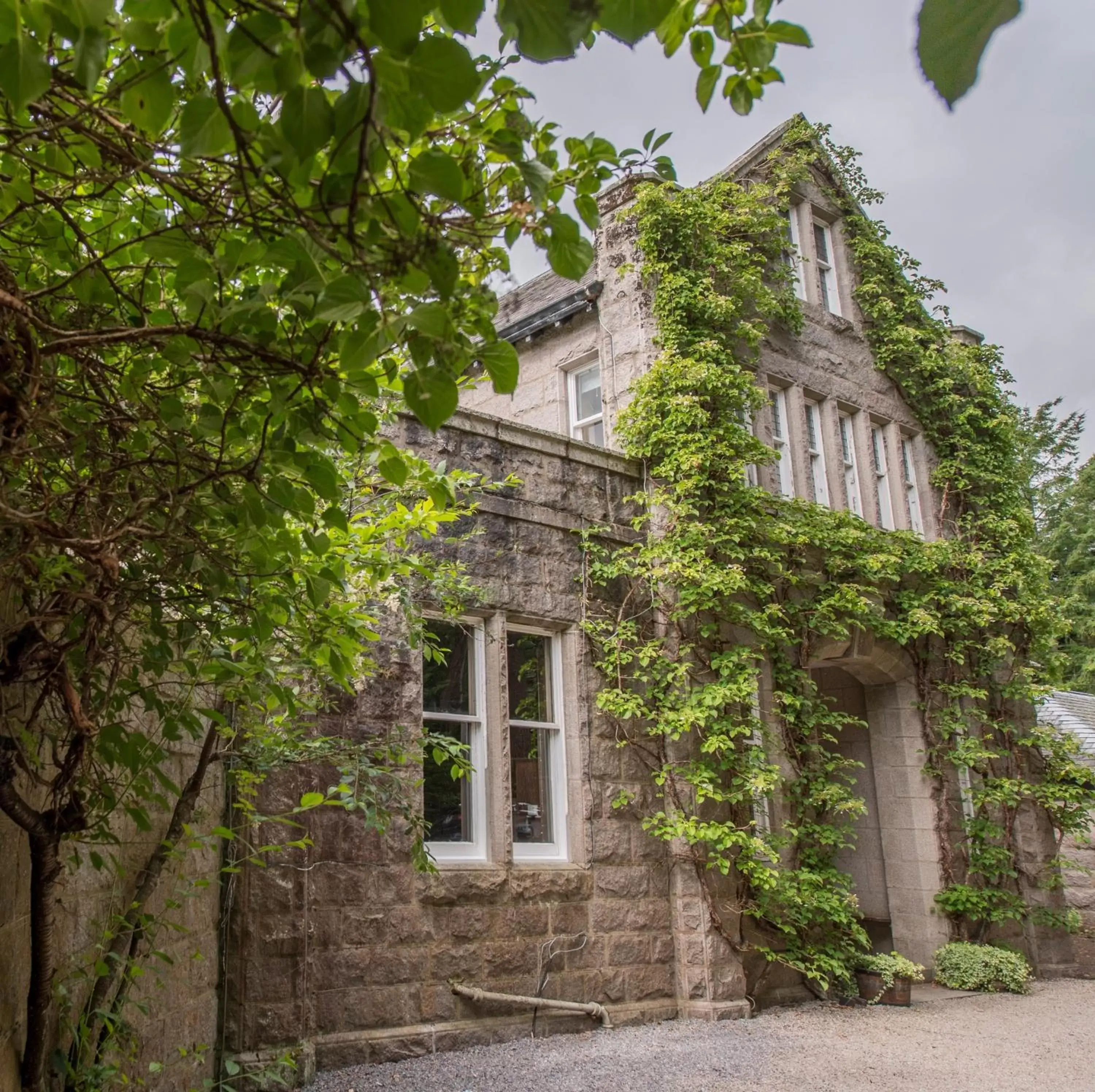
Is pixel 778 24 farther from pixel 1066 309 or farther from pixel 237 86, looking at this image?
pixel 1066 309

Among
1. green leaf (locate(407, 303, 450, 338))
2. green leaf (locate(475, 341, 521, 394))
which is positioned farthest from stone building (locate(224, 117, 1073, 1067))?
green leaf (locate(407, 303, 450, 338))

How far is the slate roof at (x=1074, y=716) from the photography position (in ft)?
44.1

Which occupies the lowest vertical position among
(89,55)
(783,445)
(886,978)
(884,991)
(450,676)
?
(884,991)

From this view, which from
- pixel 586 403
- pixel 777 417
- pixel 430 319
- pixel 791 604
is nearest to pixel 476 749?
pixel 791 604

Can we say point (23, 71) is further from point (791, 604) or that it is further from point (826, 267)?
point (826, 267)

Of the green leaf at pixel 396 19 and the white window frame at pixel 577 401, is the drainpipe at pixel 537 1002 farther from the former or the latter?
the green leaf at pixel 396 19

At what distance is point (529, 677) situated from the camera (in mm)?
7672

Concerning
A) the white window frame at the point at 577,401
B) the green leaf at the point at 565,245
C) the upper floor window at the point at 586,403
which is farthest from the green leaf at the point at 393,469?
the upper floor window at the point at 586,403

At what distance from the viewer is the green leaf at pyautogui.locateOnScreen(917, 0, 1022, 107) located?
17.7 inches

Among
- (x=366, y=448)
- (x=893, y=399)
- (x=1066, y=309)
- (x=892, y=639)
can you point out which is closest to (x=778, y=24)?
(x=1066, y=309)

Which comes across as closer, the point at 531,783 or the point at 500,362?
the point at 500,362

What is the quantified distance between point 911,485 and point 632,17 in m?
11.6

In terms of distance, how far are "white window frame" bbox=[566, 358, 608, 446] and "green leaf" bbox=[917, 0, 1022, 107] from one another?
30.6 feet

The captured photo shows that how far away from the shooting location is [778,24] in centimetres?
133
